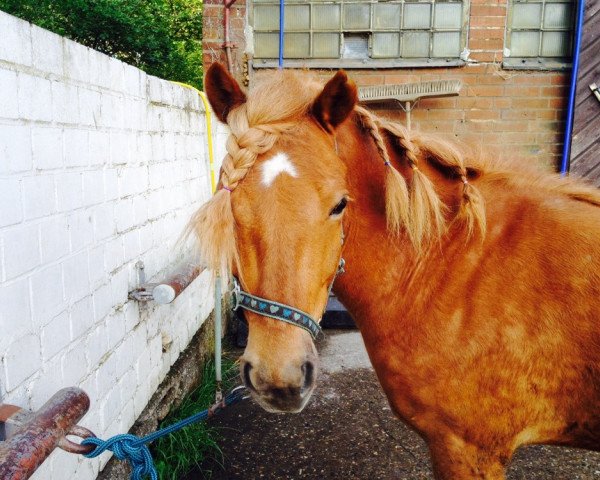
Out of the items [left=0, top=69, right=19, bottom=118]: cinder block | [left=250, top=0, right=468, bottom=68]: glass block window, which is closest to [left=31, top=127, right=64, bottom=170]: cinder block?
[left=0, top=69, right=19, bottom=118]: cinder block

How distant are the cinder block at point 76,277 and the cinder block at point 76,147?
36 cm

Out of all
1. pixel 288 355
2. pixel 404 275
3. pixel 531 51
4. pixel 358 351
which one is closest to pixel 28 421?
pixel 288 355

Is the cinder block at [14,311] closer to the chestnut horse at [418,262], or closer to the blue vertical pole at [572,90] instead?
the chestnut horse at [418,262]

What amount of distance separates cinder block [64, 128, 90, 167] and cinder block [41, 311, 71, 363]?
22.4 inches

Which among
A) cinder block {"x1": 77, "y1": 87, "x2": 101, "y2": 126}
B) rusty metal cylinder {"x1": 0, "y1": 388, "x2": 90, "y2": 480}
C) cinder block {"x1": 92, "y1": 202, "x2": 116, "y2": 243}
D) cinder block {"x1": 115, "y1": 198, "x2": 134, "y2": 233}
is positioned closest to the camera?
rusty metal cylinder {"x1": 0, "y1": 388, "x2": 90, "y2": 480}

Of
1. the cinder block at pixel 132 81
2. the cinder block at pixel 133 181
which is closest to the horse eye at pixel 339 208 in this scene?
the cinder block at pixel 133 181

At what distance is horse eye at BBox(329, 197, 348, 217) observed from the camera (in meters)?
1.50

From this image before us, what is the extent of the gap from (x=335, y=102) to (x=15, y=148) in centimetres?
101

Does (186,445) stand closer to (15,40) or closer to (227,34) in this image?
(15,40)

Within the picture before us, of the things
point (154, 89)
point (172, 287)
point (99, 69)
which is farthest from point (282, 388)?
point (154, 89)

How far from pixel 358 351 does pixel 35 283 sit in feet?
9.98

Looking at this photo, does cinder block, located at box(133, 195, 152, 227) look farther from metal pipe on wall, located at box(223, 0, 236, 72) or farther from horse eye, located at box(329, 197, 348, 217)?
metal pipe on wall, located at box(223, 0, 236, 72)

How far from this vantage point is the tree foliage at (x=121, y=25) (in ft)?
27.1

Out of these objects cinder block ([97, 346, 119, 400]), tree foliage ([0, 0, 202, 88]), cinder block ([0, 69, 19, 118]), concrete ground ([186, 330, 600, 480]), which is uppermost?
tree foliage ([0, 0, 202, 88])
